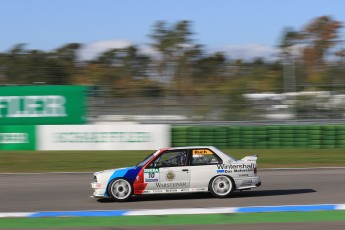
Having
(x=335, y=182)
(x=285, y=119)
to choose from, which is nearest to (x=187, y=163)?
(x=335, y=182)

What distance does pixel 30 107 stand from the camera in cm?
2717

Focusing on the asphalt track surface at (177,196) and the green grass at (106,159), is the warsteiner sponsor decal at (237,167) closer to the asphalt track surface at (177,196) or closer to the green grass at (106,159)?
the asphalt track surface at (177,196)

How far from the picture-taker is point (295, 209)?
32.2ft

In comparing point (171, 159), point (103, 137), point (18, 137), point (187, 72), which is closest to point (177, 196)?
point (171, 159)

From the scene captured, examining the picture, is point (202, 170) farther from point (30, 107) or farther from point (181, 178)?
point (30, 107)

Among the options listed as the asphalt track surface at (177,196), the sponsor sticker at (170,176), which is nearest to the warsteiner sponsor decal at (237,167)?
the asphalt track surface at (177,196)

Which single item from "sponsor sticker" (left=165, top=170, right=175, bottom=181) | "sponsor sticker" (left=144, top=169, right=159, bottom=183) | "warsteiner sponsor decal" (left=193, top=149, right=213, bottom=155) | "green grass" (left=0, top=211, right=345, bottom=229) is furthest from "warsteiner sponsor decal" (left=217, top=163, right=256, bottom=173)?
"green grass" (left=0, top=211, right=345, bottom=229)

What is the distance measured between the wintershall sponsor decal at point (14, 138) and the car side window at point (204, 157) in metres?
15.9

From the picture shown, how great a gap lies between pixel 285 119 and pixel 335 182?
1505 cm

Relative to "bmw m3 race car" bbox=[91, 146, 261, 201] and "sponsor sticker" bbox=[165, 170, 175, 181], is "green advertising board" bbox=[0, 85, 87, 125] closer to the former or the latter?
"bmw m3 race car" bbox=[91, 146, 261, 201]

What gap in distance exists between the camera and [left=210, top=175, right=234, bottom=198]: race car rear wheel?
1112cm

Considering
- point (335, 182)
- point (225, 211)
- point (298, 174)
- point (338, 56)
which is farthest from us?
point (338, 56)

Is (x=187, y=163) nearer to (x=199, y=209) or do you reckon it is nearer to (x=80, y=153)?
(x=199, y=209)

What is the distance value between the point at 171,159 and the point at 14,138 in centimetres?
1603
